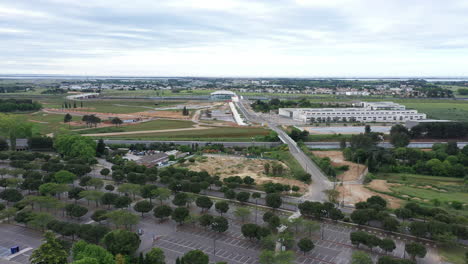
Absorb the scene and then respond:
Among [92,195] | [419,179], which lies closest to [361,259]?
[92,195]

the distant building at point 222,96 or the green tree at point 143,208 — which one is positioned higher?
the distant building at point 222,96

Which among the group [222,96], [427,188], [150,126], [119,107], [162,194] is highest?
[222,96]

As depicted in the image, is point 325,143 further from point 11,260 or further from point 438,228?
point 11,260

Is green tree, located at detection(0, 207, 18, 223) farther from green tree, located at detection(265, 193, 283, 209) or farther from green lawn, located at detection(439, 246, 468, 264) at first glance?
green lawn, located at detection(439, 246, 468, 264)

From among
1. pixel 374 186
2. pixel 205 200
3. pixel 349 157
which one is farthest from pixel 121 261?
pixel 349 157

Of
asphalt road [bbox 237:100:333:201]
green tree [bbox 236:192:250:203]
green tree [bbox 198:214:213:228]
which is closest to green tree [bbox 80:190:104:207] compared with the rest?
green tree [bbox 198:214:213:228]

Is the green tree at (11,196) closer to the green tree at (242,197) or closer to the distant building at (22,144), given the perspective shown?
the green tree at (242,197)

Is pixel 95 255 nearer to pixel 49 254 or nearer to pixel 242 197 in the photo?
pixel 49 254

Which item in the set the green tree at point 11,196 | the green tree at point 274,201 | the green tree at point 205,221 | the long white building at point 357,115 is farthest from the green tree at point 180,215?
the long white building at point 357,115
